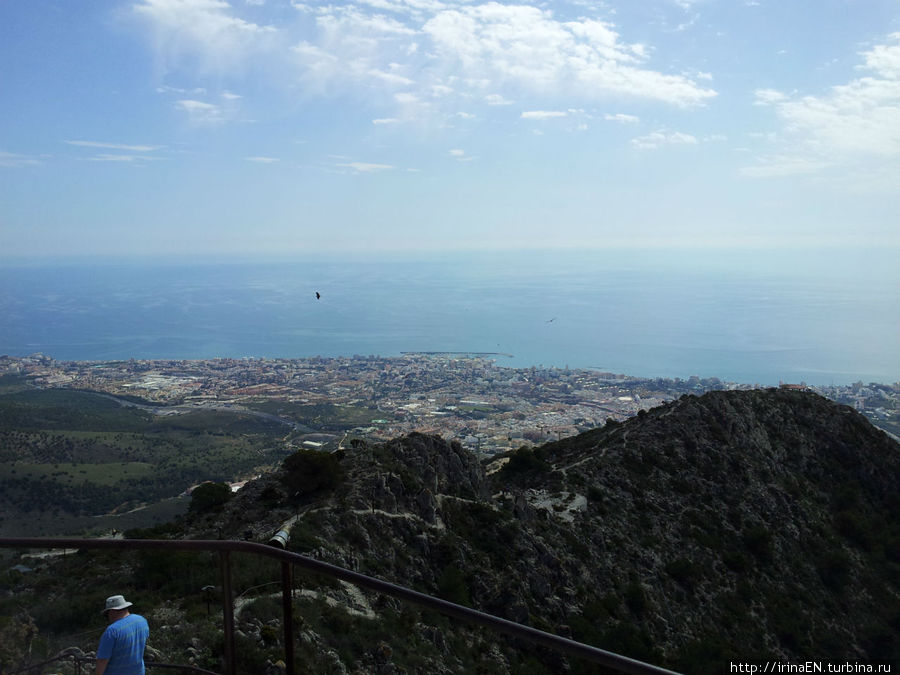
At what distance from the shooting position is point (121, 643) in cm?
349

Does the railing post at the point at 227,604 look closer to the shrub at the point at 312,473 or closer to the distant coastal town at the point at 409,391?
the shrub at the point at 312,473

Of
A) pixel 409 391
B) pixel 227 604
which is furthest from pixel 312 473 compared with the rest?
pixel 409 391

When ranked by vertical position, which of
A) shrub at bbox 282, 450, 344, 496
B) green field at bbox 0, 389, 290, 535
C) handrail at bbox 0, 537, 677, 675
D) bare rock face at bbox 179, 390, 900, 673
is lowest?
green field at bbox 0, 389, 290, 535

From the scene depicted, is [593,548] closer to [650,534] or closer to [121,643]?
[650,534]

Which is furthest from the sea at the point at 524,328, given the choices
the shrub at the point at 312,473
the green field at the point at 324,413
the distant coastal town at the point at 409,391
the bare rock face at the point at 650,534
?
the shrub at the point at 312,473

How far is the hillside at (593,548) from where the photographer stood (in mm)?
7750

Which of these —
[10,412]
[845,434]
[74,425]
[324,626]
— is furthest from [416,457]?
[10,412]

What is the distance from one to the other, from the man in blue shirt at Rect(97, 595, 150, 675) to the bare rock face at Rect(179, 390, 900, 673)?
3.64 meters

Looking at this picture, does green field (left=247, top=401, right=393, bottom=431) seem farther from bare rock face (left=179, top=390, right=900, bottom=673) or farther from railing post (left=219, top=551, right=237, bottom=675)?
railing post (left=219, top=551, right=237, bottom=675)

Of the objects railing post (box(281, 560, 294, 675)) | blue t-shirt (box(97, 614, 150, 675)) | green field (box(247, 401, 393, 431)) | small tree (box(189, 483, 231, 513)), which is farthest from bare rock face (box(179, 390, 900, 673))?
green field (box(247, 401, 393, 431))

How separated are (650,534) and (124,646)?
19.3m

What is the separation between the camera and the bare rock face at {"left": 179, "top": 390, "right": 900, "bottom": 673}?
46.3 feet

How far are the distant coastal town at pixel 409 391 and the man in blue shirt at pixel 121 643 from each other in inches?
1759

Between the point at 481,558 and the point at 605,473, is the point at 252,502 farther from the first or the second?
the point at 605,473
